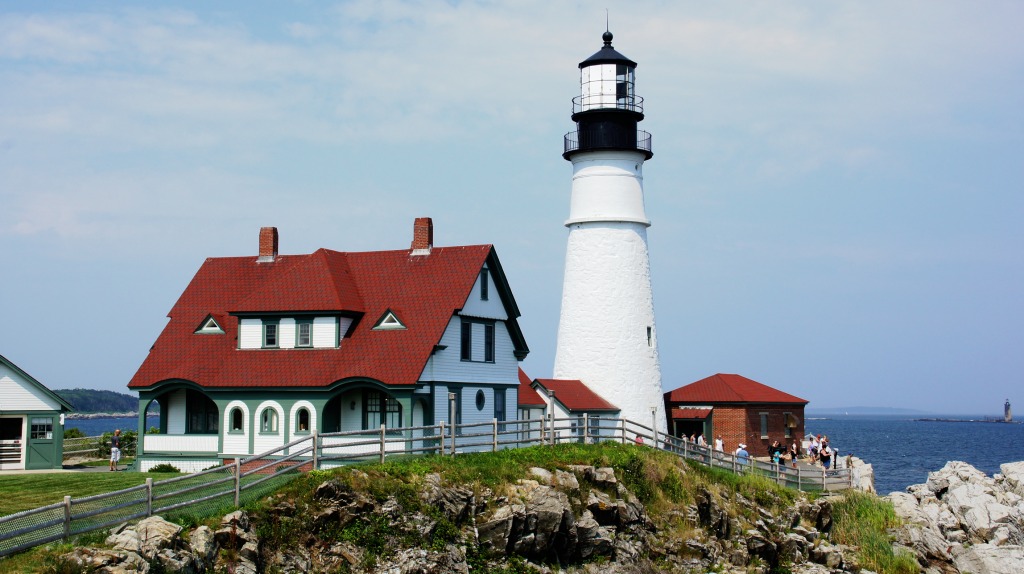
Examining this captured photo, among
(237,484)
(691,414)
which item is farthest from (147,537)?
(691,414)

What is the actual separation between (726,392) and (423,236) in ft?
52.0

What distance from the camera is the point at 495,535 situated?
78.4ft

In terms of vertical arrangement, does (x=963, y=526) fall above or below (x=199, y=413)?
below

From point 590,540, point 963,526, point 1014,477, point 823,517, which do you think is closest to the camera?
point 590,540

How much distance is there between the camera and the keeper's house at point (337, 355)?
31.7 m

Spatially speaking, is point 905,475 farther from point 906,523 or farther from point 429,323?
point 429,323

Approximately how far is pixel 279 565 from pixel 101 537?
376cm

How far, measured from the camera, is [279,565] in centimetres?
2027

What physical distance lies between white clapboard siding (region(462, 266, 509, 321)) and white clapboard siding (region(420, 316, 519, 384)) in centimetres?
35

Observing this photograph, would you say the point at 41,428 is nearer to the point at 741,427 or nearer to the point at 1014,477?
the point at 741,427

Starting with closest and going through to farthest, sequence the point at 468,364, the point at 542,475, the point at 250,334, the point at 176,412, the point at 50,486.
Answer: the point at 50,486
the point at 542,475
the point at 468,364
the point at 250,334
the point at 176,412

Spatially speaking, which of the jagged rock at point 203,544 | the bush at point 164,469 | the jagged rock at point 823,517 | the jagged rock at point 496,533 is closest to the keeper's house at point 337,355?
the bush at point 164,469

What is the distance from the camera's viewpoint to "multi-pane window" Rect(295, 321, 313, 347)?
3316cm

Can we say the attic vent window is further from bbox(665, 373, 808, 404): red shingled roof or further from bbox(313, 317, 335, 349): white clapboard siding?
bbox(665, 373, 808, 404): red shingled roof
